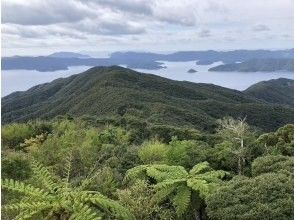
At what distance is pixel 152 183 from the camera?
16266 millimetres

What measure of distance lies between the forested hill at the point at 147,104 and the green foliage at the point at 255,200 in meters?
55.7

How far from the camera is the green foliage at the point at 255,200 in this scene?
418 inches

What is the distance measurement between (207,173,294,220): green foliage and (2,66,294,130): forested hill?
55742 millimetres

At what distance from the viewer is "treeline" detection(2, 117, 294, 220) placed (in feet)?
18.8

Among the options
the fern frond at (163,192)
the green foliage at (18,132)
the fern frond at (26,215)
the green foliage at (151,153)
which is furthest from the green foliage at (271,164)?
the green foliage at (18,132)

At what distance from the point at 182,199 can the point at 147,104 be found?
278ft

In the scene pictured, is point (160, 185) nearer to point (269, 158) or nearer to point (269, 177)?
point (269, 177)

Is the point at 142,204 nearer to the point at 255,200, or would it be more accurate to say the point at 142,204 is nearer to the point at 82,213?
the point at 255,200

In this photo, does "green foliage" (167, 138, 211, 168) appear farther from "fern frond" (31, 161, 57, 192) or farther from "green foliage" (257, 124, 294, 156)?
"fern frond" (31, 161, 57, 192)

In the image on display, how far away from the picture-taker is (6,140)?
119 ft

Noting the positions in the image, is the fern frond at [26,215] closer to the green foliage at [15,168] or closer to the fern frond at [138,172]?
the fern frond at [138,172]

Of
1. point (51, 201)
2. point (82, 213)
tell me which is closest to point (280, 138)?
point (51, 201)

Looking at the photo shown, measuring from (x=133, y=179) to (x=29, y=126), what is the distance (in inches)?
1085

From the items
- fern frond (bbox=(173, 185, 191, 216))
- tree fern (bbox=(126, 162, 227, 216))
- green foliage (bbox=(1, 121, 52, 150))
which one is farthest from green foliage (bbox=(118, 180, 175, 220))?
green foliage (bbox=(1, 121, 52, 150))
